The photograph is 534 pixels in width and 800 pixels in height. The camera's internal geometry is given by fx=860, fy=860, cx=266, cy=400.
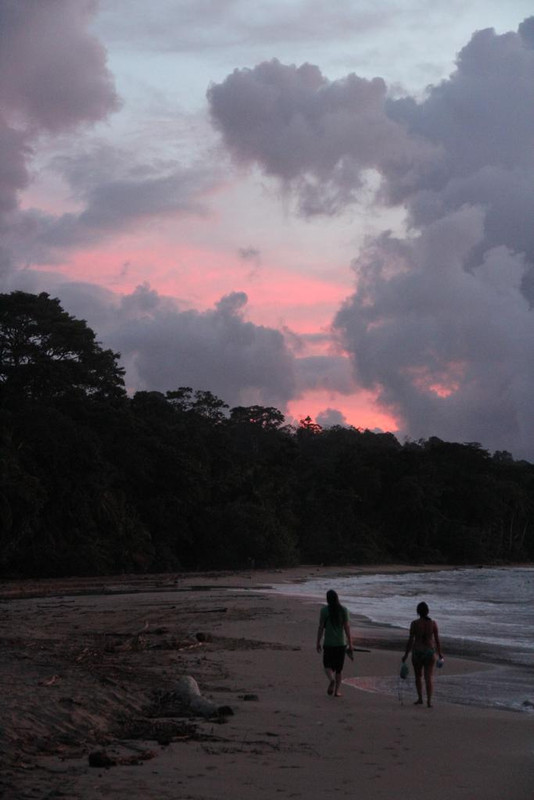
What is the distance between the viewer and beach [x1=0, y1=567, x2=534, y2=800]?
6.29m

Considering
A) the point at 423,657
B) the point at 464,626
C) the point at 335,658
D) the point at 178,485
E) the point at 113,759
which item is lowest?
the point at 464,626

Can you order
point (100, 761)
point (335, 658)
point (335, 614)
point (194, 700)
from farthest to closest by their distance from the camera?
point (335, 614), point (335, 658), point (194, 700), point (100, 761)

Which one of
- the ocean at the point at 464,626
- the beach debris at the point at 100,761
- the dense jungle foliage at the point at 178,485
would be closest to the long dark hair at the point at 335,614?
the ocean at the point at 464,626

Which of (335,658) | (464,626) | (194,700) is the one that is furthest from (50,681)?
(464,626)

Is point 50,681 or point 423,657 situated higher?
point 423,657

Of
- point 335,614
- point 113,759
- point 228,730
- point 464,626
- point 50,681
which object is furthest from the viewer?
point 464,626

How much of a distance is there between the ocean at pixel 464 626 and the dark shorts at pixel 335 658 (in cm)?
111

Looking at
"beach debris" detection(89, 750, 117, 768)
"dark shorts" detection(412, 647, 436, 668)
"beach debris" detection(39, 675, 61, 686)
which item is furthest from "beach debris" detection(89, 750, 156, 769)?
"dark shorts" detection(412, 647, 436, 668)

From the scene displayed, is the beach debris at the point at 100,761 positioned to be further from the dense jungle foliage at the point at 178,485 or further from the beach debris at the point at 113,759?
the dense jungle foliage at the point at 178,485

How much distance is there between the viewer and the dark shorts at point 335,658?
34.5ft

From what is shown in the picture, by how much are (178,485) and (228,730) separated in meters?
37.0

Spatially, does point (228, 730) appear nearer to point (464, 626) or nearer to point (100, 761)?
point (100, 761)

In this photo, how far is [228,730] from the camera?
7867 millimetres

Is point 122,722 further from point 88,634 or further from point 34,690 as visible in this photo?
point 88,634
